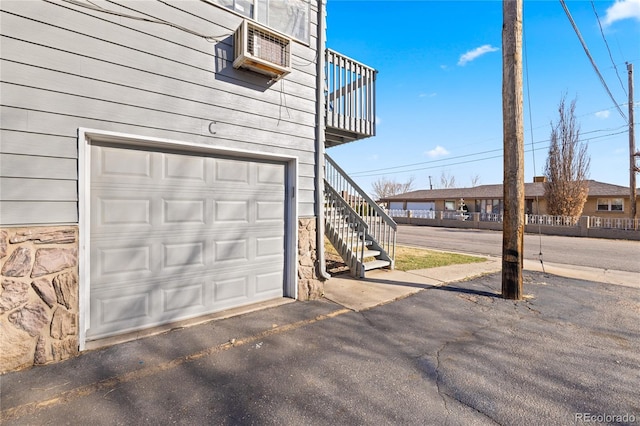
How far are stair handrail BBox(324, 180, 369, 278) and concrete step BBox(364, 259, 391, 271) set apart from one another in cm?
19

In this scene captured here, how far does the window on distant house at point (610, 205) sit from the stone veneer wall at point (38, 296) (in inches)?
1140

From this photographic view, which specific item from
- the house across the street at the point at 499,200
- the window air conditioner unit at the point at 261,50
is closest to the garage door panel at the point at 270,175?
the window air conditioner unit at the point at 261,50

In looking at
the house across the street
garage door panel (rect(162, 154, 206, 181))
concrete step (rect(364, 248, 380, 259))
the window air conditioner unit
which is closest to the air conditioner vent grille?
the window air conditioner unit

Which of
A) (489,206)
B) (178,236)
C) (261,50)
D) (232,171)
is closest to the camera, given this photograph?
(178,236)

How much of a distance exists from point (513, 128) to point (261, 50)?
3.74 meters

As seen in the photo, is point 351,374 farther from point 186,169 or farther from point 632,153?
point 632,153

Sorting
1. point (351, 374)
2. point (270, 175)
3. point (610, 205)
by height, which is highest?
point (270, 175)

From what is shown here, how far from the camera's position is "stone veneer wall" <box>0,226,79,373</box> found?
7.83 ft

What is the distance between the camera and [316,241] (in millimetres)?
4469

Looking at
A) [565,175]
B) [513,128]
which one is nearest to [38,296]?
[513,128]

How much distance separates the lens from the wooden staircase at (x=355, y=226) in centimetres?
613

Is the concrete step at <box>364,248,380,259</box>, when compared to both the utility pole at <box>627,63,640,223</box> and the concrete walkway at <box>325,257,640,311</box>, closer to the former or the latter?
the concrete walkway at <box>325,257,640,311</box>

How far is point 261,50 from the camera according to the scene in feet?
11.7

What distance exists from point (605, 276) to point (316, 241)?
6.70 metres
